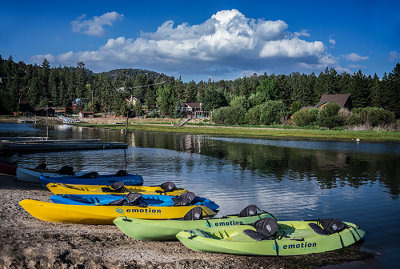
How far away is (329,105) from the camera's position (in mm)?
82688

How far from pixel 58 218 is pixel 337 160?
1392 inches

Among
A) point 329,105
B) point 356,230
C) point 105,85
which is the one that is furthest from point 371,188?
point 105,85

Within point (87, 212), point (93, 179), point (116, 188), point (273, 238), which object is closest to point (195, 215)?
point (273, 238)

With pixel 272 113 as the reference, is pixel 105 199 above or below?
below

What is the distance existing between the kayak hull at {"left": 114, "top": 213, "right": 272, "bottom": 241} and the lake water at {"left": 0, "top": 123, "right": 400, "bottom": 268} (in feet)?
15.5

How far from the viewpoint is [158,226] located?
1306 cm

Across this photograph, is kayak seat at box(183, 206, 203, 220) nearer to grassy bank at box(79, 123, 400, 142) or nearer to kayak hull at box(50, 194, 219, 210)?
kayak hull at box(50, 194, 219, 210)

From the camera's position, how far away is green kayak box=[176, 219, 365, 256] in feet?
39.5

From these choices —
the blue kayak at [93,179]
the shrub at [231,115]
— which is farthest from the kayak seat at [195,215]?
the shrub at [231,115]

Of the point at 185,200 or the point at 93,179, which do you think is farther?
the point at 93,179

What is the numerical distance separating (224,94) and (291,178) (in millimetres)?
108789

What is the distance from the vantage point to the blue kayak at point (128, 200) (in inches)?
613

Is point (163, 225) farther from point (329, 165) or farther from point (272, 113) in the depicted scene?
point (272, 113)

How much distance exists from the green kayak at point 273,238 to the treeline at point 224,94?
83601 millimetres
